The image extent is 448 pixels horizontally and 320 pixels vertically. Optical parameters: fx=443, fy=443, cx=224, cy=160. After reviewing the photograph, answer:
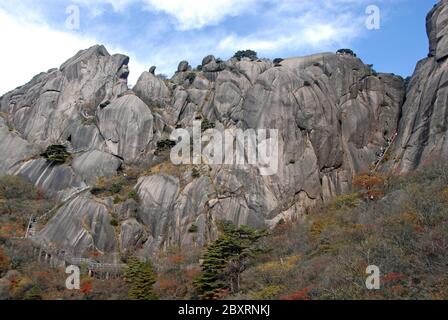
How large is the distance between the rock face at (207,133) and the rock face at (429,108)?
5.9 inches

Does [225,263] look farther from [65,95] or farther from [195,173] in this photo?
[65,95]

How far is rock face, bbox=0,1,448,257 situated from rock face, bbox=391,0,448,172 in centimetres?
15

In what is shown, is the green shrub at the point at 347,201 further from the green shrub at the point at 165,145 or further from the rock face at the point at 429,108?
the green shrub at the point at 165,145

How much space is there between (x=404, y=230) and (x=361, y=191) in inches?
758

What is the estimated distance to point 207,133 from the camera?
53.3 m

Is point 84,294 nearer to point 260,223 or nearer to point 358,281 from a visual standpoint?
point 260,223

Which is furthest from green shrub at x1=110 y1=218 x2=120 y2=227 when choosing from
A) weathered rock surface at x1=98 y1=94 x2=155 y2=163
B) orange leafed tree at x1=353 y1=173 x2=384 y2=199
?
orange leafed tree at x1=353 y1=173 x2=384 y2=199

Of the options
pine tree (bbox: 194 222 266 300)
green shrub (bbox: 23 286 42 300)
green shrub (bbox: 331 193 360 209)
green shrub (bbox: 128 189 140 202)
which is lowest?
green shrub (bbox: 23 286 42 300)

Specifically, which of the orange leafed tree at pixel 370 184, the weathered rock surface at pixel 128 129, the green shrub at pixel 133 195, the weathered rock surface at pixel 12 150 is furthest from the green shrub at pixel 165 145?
the orange leafed tree at pixel 370 184

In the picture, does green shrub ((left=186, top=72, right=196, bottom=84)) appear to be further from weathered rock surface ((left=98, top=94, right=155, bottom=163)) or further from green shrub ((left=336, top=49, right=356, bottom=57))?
green shrub ((left=336, top=49, right=356, bottom=57))

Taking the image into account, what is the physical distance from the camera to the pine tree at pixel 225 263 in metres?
29.9

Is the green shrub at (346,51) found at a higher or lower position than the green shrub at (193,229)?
higher

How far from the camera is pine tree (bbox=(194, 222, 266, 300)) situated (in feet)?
98.0

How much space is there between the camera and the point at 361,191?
44.8 metres
